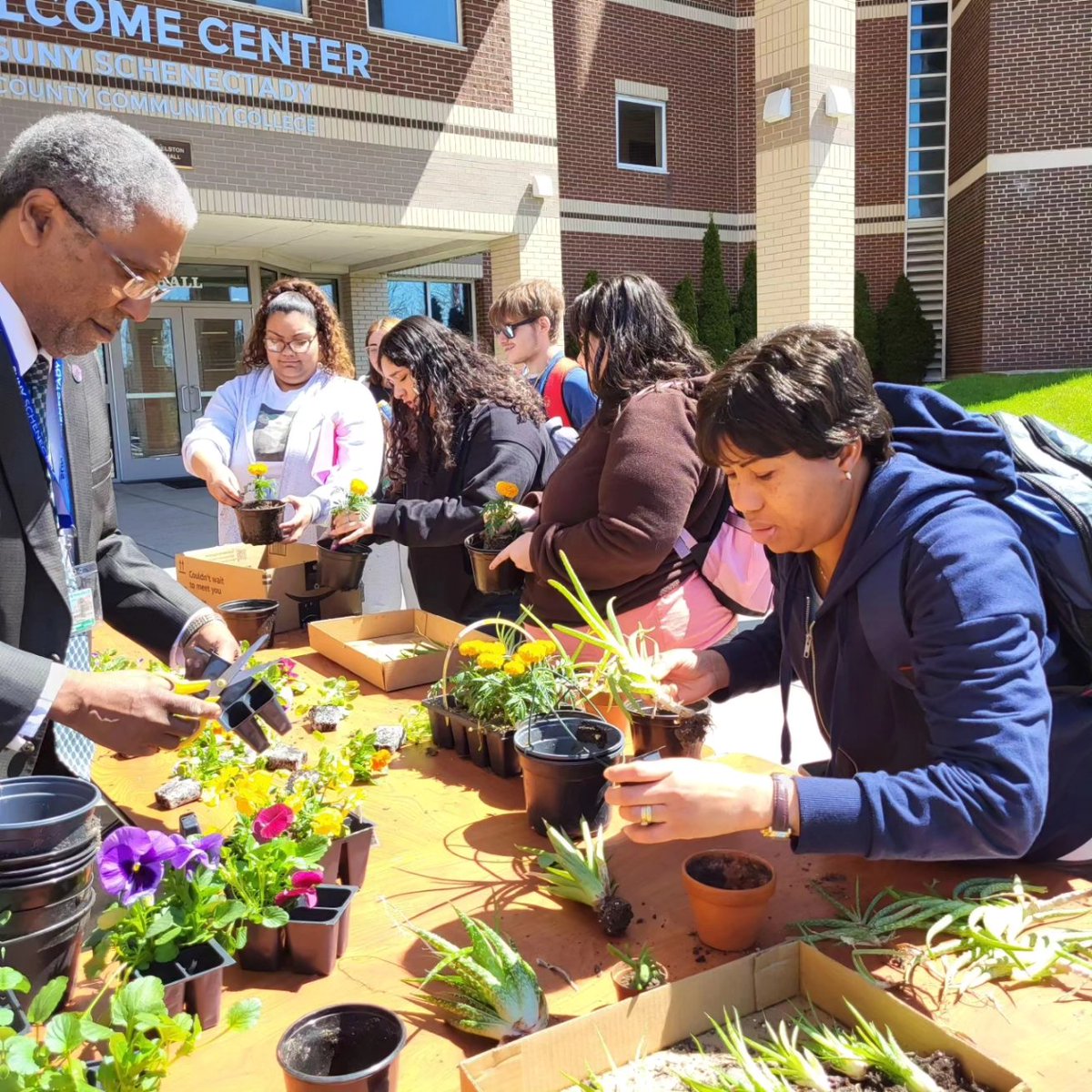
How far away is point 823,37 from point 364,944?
10.5m

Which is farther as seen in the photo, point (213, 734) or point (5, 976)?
point (213, 734)

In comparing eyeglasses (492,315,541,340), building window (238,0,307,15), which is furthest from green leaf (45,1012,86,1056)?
building window (238,0,307,15)

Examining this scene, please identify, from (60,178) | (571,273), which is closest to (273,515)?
(60,178)

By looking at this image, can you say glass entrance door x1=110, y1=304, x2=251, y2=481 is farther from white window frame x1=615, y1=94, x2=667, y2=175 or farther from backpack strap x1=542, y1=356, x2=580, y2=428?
backpack strap x1=542, y1=356, x2=580, y2=428

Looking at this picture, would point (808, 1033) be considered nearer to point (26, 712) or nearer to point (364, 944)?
point (364, 944)

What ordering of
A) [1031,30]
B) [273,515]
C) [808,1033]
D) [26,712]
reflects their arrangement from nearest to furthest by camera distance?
[808,1033]
[26,712]
[273,515]
[1031,30]

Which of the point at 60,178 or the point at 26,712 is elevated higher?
the point at 60,178

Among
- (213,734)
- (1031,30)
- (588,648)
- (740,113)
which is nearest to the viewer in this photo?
(213,734)

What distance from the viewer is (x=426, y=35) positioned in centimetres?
1225

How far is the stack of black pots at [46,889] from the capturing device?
1.17m

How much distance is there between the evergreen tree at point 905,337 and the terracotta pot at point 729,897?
62.2 feet

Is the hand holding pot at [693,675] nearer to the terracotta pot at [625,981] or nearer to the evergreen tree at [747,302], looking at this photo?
the terracotta pot at [625,981]

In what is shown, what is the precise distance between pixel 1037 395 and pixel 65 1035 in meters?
14.5

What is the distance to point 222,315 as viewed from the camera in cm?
1514
